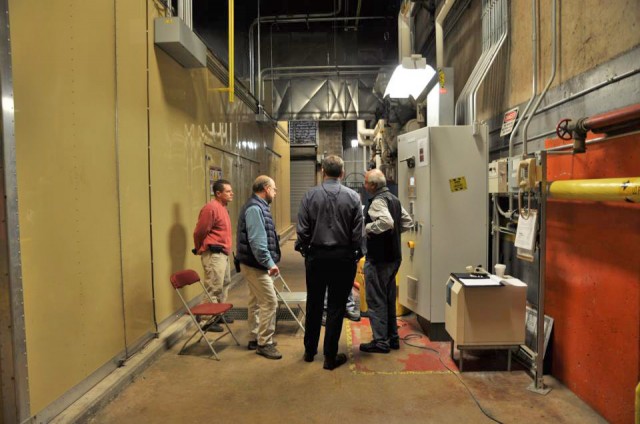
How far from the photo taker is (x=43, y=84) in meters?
2.21

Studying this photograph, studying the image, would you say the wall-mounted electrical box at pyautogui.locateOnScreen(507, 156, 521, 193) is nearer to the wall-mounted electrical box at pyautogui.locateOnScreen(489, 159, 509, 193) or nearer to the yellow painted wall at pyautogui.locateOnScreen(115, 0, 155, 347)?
the wall-mounted electrical box at pyautogui.locateOnScreen(489, 159, 509, 193)

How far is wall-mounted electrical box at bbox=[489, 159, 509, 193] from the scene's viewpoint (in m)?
3.36

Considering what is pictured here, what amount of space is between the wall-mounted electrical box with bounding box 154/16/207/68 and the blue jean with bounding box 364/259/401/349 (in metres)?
2.81

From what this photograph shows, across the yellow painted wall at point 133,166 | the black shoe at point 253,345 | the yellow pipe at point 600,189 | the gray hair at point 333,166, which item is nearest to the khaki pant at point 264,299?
the black shoe at point 253,345

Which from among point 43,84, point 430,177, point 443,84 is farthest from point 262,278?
point 443,84

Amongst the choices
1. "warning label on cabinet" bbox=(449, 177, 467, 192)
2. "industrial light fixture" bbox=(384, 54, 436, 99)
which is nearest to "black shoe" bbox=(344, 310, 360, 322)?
"warning label on cabinet" bbox=(449, 177, 467, 192)

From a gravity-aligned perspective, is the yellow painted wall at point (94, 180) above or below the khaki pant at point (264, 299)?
above

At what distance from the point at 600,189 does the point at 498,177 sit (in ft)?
4.58

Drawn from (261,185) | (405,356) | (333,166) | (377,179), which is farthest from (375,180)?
(405,356)

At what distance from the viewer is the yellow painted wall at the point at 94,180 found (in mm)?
2143

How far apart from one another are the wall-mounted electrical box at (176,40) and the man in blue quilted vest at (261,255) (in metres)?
1.62

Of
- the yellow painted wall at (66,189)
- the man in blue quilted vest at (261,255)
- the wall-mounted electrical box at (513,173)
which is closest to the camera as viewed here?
the yellow painted wall at (66,189)

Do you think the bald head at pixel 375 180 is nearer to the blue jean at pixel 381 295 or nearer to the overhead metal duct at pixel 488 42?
the blue jean at pixel 381 295

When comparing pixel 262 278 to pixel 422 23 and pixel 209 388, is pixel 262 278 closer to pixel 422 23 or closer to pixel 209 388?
pixel 209 388
